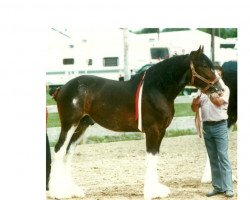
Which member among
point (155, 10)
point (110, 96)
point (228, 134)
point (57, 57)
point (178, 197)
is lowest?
point (178, 197)

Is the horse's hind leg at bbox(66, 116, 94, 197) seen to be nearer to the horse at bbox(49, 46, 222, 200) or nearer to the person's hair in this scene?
the horse at bbox(49, 46, 222, 200)

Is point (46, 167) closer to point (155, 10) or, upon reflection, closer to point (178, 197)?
point (178, 197)

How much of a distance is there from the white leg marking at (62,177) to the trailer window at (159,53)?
131 cm

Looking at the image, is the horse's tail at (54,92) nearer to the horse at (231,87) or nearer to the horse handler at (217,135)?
the horse handler at (217,135)

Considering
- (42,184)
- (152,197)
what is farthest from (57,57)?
(152,197)

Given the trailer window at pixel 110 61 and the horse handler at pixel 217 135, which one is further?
the trailer window at pixel 110 61

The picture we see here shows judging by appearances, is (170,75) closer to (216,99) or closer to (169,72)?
(169,72)

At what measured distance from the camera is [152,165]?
6113mm

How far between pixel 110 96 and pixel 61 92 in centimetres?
51

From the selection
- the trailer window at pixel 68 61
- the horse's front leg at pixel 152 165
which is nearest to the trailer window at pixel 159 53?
the horse's front leg at pixel 152 165

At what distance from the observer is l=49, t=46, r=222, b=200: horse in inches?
243

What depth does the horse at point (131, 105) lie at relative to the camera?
6176mm

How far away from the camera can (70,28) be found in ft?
20.5

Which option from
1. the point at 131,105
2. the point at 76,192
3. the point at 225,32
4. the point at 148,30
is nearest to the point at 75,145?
the point at 76,192
